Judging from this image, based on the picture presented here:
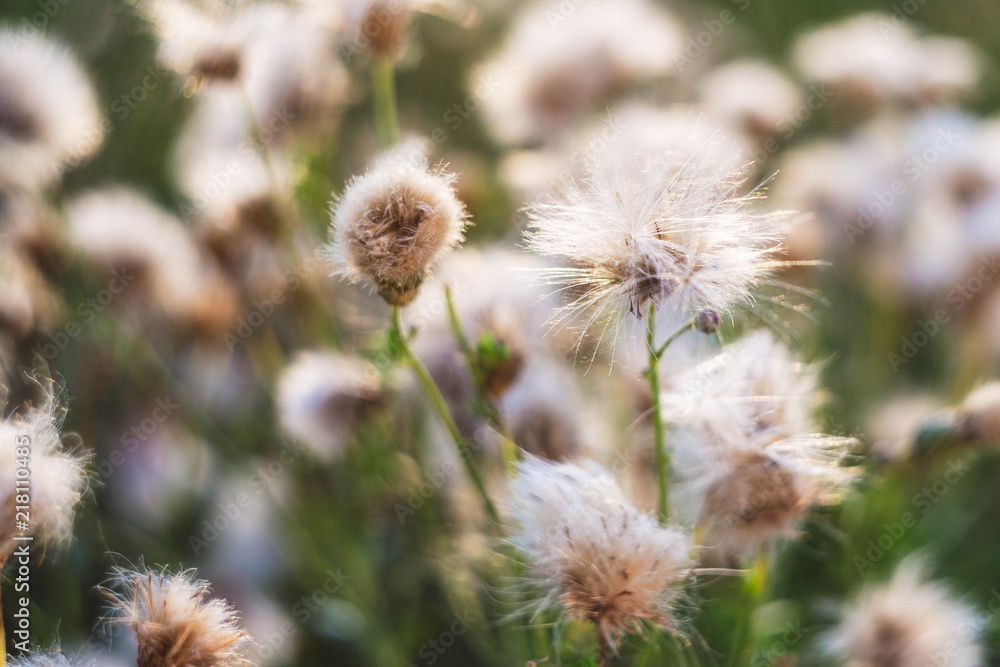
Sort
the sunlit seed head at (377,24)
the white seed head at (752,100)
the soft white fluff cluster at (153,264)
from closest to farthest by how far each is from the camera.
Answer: the sunlit seed head at (377,24) → the soft white fluff cluster at (153,264) → the white seed head at (752,100)

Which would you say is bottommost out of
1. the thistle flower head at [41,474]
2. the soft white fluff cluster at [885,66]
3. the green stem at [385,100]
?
the thistle flower head at [41,474]

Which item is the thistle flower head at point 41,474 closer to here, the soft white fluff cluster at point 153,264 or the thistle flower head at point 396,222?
the thistle flower head at point 396,222

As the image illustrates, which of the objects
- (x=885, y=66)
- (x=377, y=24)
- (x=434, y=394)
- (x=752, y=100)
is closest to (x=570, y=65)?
(x=752, y=100)

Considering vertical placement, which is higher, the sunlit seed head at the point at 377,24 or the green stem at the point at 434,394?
the sunlit seed head at the point at 377,24

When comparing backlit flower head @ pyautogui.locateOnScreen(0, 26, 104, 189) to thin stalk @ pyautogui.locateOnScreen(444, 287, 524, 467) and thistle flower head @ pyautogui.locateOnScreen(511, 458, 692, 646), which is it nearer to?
thin stalk @ pyautogui.locateOnScreen(444, 287, 524, 467)

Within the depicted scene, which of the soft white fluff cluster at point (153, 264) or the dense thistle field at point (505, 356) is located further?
the soft white fluff cluster at point (153, 264)

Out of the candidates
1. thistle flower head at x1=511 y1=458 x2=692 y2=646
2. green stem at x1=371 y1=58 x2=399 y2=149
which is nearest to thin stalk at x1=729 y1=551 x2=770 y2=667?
thistle flower head at x1=511 y1=458 x2=692 y2=646

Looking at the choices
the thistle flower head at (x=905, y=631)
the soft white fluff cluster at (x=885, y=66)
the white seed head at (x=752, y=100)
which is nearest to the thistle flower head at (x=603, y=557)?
the thistle flower head at (x=905, y=631)

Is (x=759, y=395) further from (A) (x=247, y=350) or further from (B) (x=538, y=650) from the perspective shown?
(A) (x=247, y=350)
